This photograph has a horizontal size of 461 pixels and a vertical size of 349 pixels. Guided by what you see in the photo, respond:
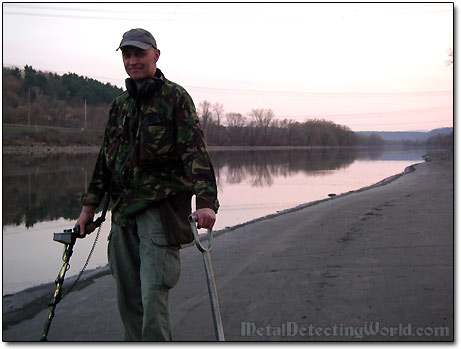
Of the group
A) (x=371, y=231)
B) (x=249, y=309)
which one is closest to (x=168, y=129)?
(x=249, y=309)

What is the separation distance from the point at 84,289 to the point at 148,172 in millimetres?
3318

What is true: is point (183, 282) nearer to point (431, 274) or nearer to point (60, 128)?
point (431, 274)

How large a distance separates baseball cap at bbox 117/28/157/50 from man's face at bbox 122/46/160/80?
0.14 ft

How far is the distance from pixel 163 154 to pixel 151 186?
0.20m

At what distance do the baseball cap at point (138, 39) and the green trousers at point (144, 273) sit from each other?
3.13 ft

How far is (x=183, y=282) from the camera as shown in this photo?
570 centimetres

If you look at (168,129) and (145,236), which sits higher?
(168,129)

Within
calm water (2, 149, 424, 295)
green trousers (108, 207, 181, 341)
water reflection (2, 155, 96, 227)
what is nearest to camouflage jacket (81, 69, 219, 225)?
green trousers (108, 207, 181, 341)

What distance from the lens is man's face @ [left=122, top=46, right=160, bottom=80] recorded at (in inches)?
119

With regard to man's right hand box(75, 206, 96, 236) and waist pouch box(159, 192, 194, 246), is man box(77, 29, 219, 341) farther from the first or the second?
man's right hand box(75, 206, 96, 236)

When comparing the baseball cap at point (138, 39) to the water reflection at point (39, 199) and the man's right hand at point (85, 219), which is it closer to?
the man's right hand at point (85, 219)

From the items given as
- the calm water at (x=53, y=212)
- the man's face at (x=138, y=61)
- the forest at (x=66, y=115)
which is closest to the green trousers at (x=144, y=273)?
the man's face at (x=138, y=61)

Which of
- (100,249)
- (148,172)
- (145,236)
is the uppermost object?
(148,172)

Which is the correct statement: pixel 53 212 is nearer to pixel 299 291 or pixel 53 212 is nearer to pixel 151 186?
pixel 299 291
